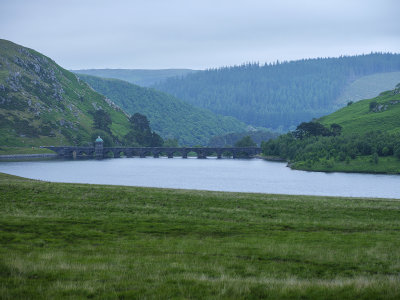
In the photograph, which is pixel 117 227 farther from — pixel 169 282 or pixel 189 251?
pixel 169 282

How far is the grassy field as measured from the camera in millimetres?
17844

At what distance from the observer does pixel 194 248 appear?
26844 mm

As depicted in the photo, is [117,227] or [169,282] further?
[117,227]

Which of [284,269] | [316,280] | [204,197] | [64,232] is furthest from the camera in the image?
[204,197]

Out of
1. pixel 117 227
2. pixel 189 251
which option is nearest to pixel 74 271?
pixel 189 251

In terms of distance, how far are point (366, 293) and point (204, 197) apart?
36.6 m

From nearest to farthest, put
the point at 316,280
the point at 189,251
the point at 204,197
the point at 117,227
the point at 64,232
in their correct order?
1. the point at 316,280
2. the point at 189,251
3. the point at 64,232
4. the point at 117,227
5. the point at 204,197

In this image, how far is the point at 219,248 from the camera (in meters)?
26.8

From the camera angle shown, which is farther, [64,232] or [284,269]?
[64,232]

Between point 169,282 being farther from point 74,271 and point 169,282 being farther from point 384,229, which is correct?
point 384,229

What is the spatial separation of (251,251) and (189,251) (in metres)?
3.30

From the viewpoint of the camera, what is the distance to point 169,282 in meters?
18.9

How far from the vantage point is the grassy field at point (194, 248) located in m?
17.8

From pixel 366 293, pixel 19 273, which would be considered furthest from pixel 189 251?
pixel 366 293
